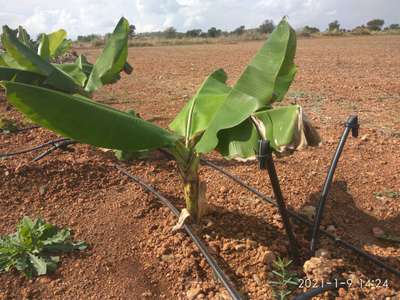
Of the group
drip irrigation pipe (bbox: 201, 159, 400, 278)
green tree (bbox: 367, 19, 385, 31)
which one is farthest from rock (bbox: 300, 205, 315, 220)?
green tree (bbox: 367, 19, 385, 31)

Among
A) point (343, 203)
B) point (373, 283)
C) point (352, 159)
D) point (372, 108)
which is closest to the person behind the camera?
point (373, 283)

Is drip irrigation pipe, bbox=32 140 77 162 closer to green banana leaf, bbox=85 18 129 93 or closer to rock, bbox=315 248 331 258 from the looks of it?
green banana leaf, bbox=85 18 129 93

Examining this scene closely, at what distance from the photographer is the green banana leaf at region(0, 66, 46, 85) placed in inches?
123

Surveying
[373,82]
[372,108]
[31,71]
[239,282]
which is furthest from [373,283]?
[373,82]

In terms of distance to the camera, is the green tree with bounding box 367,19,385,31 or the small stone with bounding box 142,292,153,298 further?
the green tree with bounding box 367,19,385,31

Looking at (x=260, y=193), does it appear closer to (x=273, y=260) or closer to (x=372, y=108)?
(x=273, y=260)

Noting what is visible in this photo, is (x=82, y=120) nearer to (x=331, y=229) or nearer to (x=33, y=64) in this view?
(x=33, y=64)

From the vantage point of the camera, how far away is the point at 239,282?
2316 mm

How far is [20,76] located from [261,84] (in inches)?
82.7

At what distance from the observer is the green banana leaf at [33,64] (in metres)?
2.84

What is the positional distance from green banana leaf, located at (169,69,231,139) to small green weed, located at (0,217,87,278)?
1.13 metres

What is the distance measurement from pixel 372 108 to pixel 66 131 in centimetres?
535

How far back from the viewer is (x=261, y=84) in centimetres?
240

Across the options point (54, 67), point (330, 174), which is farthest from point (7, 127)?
point (330, 174)
